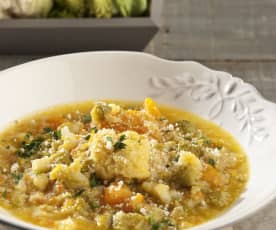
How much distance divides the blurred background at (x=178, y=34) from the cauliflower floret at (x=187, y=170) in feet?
4.20

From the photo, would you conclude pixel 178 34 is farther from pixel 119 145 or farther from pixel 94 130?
pixel 119 145

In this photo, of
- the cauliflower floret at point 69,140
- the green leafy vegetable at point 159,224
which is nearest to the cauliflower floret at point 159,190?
the green leafy vegetable at point 159,224

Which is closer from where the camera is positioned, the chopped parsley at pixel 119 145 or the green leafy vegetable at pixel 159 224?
the green leafy vegetable at pixel 159 224

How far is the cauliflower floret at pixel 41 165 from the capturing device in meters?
3.24

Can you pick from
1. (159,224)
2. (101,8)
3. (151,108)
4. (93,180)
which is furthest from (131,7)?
(159,224)

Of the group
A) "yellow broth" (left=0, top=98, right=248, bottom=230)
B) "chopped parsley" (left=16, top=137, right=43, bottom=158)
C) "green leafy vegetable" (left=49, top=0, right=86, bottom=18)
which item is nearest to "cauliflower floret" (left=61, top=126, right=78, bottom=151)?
"yellow broth" (left=0, top=98, right=248, bottom=230)

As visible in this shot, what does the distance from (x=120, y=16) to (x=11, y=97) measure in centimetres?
116

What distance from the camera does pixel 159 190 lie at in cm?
308

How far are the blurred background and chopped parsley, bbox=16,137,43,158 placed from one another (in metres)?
1.14

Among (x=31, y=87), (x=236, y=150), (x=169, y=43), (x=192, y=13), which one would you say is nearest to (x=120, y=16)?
(x=169, y=43)

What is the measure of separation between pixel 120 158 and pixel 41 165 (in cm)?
35

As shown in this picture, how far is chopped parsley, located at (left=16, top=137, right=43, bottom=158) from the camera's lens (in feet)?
11.3

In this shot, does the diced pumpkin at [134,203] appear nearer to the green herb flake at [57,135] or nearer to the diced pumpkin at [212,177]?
the diced pumpkin at [212,177]

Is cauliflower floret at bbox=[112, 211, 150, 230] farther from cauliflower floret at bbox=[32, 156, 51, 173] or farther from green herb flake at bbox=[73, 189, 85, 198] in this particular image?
cauliflower floret at bbox=[32, 156, 51, 173]
